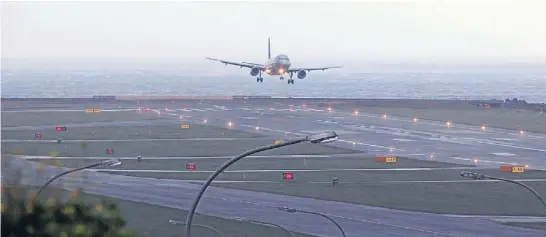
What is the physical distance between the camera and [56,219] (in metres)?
16.7

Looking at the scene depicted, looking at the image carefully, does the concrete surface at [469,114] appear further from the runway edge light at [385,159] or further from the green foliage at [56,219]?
the green foliage at [56,219]

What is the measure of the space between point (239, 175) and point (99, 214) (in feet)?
159

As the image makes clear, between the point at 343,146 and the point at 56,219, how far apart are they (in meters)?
72.0

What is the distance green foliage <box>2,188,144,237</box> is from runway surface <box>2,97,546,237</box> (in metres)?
3.90

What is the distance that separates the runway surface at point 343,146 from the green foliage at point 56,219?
390 centimetres

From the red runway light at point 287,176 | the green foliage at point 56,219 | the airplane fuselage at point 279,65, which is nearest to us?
the green foliage at point 56,219

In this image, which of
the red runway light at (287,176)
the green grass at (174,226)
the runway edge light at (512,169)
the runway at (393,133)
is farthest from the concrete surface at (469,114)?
the green grass at (174,226)

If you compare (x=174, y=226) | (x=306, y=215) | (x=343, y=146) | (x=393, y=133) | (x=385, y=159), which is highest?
(x=393, y=133)

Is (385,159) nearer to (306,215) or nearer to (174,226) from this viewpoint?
(306,215)

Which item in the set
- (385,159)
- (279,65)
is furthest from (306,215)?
(279,65)

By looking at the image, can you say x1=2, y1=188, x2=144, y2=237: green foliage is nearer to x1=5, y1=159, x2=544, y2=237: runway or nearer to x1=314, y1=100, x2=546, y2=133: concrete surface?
x1=5, y1=159, x2=544, y2=237: runway

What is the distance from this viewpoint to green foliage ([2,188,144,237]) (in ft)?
51.6

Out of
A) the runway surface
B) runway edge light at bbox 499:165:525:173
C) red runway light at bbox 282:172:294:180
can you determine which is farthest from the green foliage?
runway edge light at bbox 499:165:525:173

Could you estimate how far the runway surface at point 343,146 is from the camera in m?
47.5
